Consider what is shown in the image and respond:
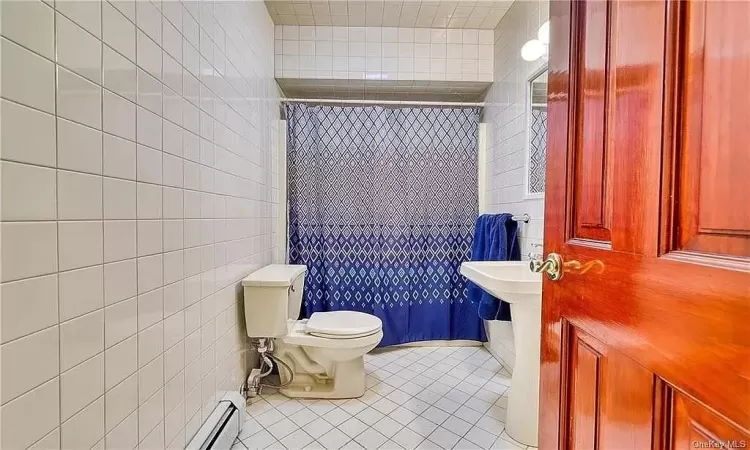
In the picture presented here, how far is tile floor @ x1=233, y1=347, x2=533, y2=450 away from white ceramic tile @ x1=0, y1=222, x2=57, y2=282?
1244 millimetres

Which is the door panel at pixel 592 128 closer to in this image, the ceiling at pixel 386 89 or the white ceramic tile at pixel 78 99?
the white ceramic tile at pixel 78 99

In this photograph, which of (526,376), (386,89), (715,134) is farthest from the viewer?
(386,89)

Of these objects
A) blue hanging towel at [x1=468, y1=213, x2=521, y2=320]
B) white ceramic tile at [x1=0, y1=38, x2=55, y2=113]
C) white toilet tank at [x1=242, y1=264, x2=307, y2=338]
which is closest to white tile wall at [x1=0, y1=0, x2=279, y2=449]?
white ceramic tile at [x1=0, y1=38, x2=55, y2=113]

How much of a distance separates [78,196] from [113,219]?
4.9 inches

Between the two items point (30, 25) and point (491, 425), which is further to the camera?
point (491, 425)

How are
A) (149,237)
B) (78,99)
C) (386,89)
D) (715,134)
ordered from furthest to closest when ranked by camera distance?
1. (386,89)
2. (149,237)
3. (78,99)
4. (715,134)

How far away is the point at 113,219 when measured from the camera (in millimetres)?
942

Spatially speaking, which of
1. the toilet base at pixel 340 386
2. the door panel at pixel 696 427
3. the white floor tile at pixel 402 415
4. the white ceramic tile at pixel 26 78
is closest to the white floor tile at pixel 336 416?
the toilet base at pixel 340 386

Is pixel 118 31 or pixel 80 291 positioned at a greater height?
pixel 118 31

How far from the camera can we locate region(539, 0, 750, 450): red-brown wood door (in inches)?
17.8

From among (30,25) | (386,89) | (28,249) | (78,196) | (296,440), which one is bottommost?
(296,440)

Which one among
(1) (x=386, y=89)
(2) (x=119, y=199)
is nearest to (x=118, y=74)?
(2) (x=119, y=199)

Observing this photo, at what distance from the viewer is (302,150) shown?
2590 mm

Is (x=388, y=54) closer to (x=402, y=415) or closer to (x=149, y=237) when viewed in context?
(x=149, y=237)
